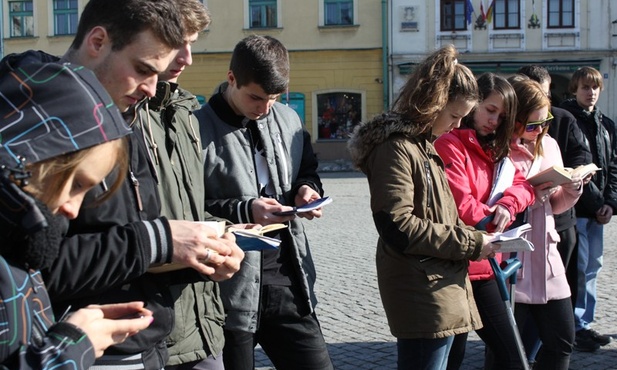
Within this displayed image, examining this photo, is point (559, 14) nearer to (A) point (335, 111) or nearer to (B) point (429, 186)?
(A) point (335, 111)

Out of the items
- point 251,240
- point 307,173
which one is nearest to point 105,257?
point 251,240

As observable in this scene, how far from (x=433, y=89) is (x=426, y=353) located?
1144mm

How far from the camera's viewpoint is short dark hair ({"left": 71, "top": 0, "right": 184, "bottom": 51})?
2348mm

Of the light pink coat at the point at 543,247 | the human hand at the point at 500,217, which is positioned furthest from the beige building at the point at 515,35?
the human hand at the point at 500,217

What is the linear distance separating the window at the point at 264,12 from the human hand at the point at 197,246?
89.6ft

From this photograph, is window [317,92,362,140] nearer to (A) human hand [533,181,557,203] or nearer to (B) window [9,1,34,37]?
(B) window [9,1,34,37]

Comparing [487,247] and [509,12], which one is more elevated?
[509,12]

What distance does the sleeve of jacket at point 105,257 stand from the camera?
2.01m

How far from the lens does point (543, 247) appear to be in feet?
14.6

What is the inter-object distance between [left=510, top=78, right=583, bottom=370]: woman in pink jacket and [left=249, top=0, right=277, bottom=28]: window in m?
24.9

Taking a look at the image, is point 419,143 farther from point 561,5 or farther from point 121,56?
point 561,5

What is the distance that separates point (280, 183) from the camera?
12.3 ft

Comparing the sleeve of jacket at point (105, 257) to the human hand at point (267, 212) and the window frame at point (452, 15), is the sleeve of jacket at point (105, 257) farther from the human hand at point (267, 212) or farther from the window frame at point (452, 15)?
the window frame at point (452, 15)

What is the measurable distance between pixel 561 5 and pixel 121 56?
27101 mm
